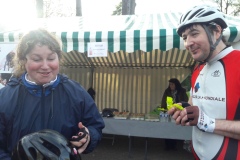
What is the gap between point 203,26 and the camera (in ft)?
5.55

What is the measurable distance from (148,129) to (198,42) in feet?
12.9

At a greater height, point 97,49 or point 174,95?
point 97,49

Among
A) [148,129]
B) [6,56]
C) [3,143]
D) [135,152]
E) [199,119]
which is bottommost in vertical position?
[135,152]

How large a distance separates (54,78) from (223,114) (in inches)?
41.3

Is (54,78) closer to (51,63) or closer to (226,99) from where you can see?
(51,63)

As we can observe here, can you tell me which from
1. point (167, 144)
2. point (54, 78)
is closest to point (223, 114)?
point (54, 78)

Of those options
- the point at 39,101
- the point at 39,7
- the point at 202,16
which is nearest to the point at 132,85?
the point at 39,7

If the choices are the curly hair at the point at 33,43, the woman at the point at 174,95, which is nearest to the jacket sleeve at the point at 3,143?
the curly hair at the point at 33,43

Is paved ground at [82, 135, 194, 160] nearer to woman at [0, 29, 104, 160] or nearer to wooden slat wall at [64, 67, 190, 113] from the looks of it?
wooden slat wall at [64, 67, 190, 113]

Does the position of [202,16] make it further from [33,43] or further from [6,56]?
[6,56]

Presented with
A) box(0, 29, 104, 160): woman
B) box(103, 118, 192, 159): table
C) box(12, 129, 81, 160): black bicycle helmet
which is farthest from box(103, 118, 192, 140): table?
box(12, 129, 81, 160): black bicycle helmet

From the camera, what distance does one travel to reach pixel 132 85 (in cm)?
886

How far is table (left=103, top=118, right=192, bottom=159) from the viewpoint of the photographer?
530 cm

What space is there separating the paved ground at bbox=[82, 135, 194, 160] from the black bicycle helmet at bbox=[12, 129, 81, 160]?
470 cm
